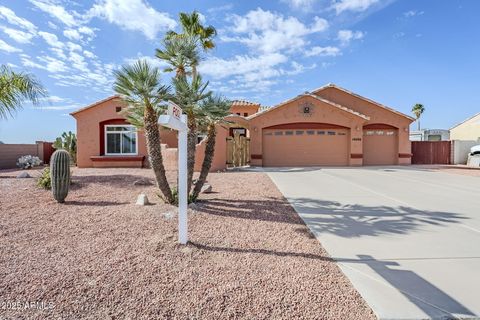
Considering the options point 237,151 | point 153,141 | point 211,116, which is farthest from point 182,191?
point 237,151

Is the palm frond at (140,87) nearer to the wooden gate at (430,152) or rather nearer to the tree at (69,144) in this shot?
the tree at (69,144)

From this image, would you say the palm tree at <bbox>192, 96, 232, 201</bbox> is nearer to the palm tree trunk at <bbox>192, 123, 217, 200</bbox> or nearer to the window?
the palm tree trunk at <bbox>192, 123, 217, 200</bbox>

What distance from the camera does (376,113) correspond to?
20547 mm

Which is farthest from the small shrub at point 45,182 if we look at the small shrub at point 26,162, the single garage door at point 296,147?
the single garage door at point 296,147

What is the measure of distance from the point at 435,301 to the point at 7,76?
1583 cm

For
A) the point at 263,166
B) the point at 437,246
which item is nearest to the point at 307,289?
the point at 437,246

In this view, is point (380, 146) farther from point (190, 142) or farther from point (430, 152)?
point (190, 142)

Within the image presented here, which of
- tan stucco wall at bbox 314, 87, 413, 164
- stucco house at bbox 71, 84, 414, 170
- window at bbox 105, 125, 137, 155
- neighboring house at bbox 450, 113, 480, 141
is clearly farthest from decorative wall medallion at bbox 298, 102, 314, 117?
neighboring house at bbox 450, 113, 480, 141

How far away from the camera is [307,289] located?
3.22m

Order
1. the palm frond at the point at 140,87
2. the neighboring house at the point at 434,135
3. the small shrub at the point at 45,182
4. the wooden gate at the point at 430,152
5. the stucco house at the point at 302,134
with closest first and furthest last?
the palm frond at the point at 140,87 → the small shrub at the point at 45,182 → the stucco house at the point at 302,134 → the wooden gate at the point at 430,152 → the neighboring house at the point at 434,135

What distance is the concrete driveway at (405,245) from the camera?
3.04m

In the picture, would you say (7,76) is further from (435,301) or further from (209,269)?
(435,301)

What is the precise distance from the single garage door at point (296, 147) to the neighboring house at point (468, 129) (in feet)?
52.2

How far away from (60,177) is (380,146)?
67.2 ft
